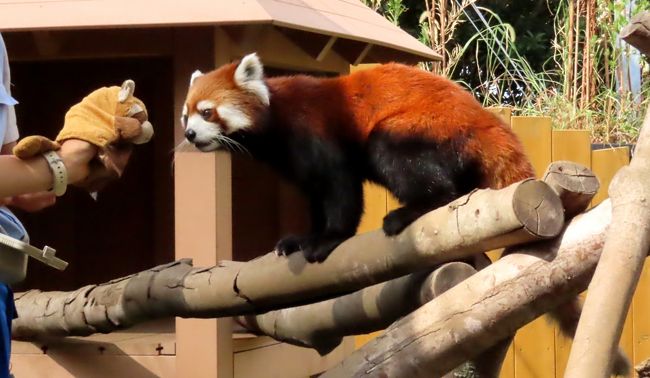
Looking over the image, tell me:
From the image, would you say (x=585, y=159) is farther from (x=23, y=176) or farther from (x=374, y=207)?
(x=23, y=176)

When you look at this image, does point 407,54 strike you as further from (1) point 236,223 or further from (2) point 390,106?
(2) point 390,106

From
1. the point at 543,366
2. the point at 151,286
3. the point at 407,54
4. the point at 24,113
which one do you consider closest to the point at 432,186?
the point at 151,286

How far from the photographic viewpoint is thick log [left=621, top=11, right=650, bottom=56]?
7.28 ft

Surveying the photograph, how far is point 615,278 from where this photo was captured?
1.93m

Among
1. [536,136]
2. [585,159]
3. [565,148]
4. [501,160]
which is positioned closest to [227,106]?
[501,160]

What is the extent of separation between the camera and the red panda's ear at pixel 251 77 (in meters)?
3.77

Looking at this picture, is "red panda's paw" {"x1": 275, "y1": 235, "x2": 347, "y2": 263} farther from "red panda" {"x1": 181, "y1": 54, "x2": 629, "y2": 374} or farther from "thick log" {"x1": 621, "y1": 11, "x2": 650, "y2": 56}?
"thick log" {"x1": 621, "y1": 11, "x2": 650, "y2": 56}

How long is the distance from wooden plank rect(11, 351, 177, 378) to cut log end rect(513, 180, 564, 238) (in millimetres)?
2464

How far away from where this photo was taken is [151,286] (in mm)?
3689

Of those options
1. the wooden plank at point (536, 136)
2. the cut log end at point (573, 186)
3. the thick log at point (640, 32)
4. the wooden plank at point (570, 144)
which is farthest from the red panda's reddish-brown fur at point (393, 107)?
the wooden plank at point (570, 144)

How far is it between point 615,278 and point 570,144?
3.74 meters

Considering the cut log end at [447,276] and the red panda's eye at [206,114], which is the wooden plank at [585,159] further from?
the cut log end at [447,276]

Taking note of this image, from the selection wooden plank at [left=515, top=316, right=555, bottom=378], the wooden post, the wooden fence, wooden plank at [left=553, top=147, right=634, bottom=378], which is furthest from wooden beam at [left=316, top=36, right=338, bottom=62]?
wooden plank at [left=515, top=316, right=555, bottom=378]

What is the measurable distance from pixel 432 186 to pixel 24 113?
342 cm
